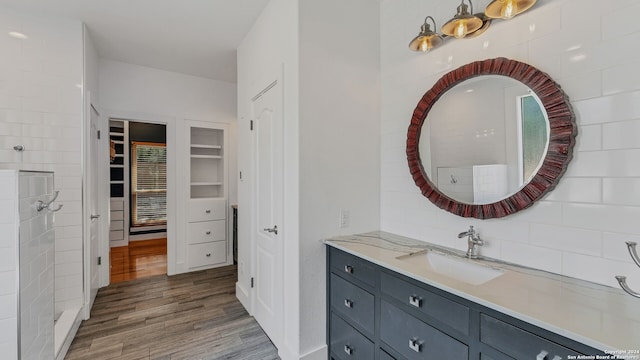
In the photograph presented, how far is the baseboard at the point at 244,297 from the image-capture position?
278 cm

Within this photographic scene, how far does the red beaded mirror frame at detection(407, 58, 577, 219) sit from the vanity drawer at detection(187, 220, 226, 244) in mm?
3201

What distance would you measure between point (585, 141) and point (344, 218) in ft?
4.53

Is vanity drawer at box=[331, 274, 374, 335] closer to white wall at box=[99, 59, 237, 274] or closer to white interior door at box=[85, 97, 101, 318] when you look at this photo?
white interior door at box=[85, 97, 101, 318]

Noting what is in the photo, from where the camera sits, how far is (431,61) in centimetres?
192

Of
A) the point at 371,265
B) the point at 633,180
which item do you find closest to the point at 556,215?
the point at 633,180

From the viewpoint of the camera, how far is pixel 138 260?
4504mm

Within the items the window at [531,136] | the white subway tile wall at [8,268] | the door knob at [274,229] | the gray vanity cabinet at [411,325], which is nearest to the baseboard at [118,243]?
the door knob at [274,229]

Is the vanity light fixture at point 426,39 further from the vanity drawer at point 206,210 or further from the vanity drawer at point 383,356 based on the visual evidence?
the vanity drawer at point 206,210

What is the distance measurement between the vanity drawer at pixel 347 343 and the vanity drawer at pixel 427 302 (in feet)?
1.31

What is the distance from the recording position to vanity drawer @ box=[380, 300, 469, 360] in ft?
3.99

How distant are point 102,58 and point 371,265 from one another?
157 inches

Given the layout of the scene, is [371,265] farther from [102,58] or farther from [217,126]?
[102,58]

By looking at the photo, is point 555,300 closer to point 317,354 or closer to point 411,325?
point 411,325

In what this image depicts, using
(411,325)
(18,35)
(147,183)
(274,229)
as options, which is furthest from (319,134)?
(147,183)
